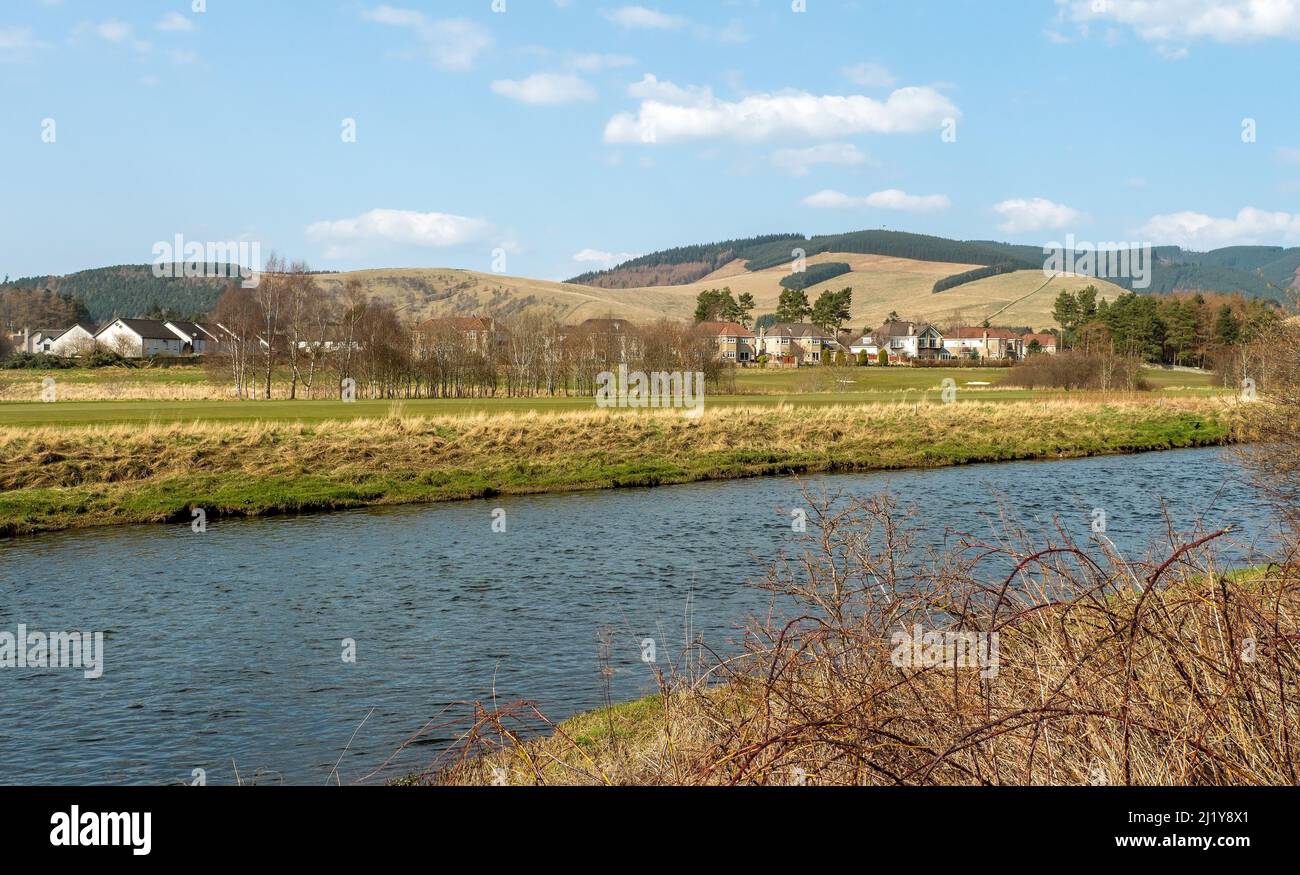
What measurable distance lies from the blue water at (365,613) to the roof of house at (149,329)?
119 m

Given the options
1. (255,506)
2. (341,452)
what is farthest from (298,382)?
(255,506)

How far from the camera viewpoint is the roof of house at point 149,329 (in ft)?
435

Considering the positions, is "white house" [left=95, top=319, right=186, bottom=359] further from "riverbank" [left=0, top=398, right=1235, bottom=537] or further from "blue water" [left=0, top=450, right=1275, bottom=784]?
"blue water" [left=0, top=450, right=1275, bottom=784]

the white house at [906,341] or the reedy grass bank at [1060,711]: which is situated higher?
the white house at [906,341]

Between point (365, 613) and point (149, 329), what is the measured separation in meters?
133

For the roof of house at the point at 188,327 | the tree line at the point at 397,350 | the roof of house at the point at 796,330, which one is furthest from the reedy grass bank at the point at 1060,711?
the roof of house at the point at 796,330

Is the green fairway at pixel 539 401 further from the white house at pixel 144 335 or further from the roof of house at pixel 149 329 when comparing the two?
the roof of house at pixel 149 329

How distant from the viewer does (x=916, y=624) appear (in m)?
6.47

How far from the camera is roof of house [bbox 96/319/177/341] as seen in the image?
133 meters

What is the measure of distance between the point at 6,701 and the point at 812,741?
1127 centimetres

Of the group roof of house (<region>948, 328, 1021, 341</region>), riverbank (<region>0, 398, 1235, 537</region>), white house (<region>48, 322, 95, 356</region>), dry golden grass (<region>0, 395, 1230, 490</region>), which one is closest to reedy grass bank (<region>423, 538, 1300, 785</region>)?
riverbank (<region>0, 398, 1235, 537</region>)

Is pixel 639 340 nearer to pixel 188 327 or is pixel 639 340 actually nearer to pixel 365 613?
pixel 365 613

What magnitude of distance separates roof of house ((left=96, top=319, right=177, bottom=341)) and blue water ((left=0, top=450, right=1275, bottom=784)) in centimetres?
11906

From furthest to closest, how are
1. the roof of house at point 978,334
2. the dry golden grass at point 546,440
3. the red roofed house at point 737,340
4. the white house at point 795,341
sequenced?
the roof of house at point 978,334
the white house at point 795,341
the red roofed house at point 737,340
the dry golden grass at point 546,440
